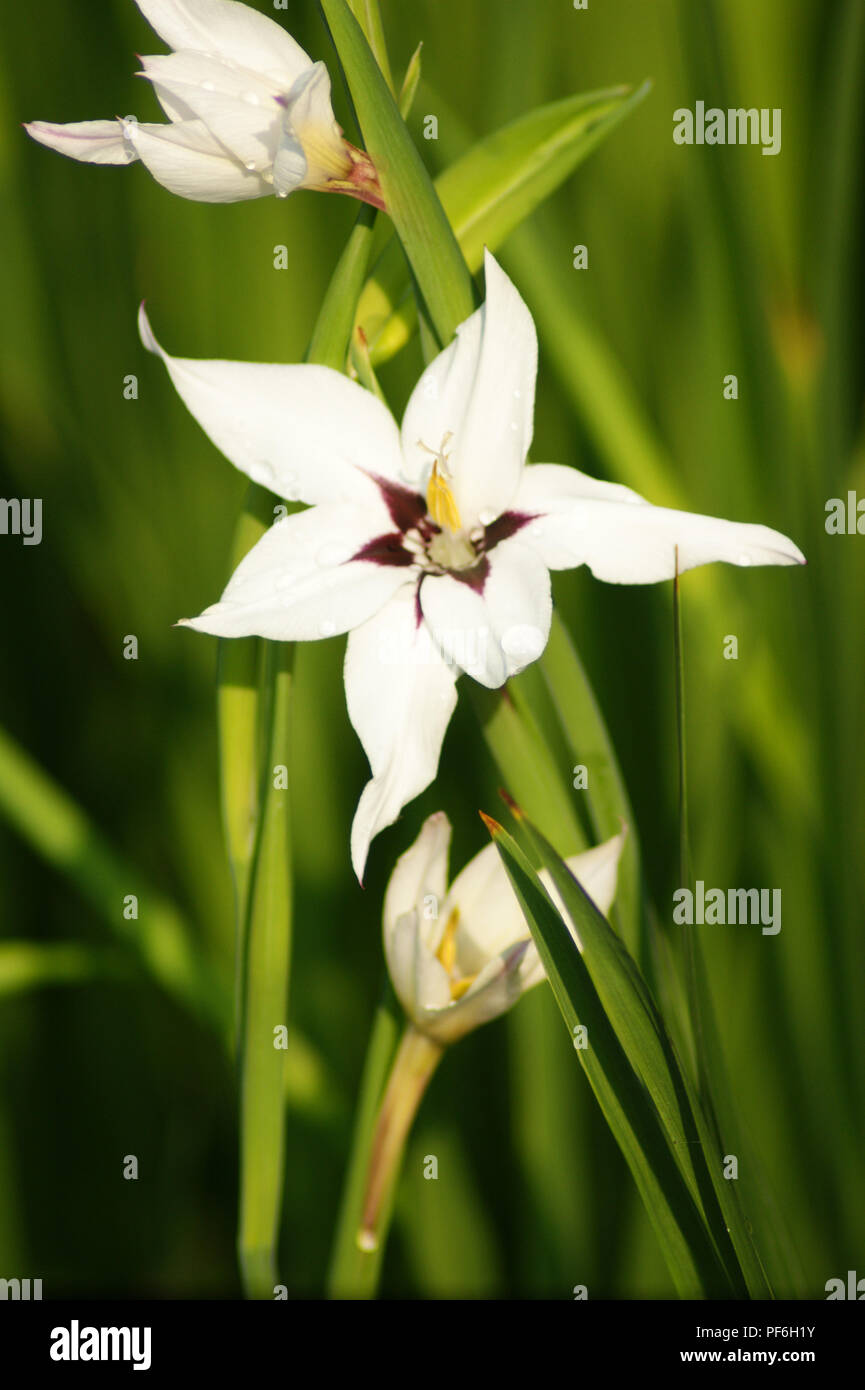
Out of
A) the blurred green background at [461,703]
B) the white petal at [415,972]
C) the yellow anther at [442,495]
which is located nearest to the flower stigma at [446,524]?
the yellow anther at [442,495]

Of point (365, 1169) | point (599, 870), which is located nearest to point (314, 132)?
point (599, 870)

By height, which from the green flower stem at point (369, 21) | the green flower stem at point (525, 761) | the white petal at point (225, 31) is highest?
the green flower stem at point (369, 21)

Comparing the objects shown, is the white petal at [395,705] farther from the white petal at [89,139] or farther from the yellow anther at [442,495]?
the white petal at [89,139]

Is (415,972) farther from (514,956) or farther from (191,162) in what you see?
(191,162)

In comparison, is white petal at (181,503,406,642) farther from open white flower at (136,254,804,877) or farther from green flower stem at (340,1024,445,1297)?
green flower stem at (340,1024,445,1297)

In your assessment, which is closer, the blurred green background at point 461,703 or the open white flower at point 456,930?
the open white flower at point 456,930

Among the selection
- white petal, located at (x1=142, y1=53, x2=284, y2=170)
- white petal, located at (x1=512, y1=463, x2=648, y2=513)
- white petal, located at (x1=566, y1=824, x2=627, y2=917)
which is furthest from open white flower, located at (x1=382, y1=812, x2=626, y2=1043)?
white petal, located at (x1=142, y1=53, x2=284, y2=170)
